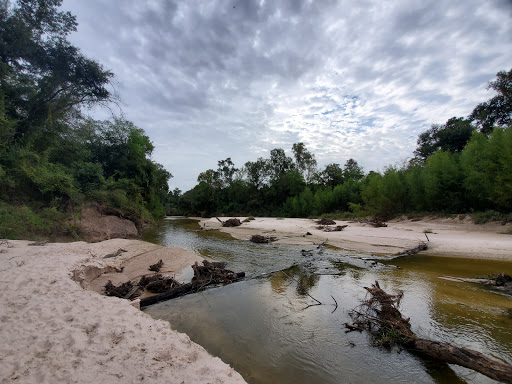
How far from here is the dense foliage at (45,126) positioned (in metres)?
13.7

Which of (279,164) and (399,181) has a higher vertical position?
(279,164)

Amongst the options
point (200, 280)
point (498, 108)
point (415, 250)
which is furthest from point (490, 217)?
point (498, 108)

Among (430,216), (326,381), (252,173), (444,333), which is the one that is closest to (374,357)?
(326,381)

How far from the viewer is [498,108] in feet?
106

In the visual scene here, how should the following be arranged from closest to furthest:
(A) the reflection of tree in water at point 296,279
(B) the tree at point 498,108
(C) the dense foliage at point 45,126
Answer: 1. (A) the reflection of tree in water at point 296,279
2. (C) the dense foliage at point 45,126
3. (B) the tree at point 498,108

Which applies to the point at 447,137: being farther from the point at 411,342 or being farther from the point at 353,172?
the point at 411,342

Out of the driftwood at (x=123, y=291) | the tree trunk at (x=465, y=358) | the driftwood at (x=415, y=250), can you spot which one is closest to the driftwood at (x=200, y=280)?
the driftwood at (x=123, y=291)

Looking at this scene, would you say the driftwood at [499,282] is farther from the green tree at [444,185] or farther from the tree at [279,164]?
the tree at [279,164]

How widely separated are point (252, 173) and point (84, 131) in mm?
45112

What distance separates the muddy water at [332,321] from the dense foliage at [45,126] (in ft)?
41.3

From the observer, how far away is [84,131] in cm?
1983

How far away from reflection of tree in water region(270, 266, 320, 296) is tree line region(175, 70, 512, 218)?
14684 mm

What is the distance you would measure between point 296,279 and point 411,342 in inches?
194

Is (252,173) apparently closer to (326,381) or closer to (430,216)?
(430,216)
